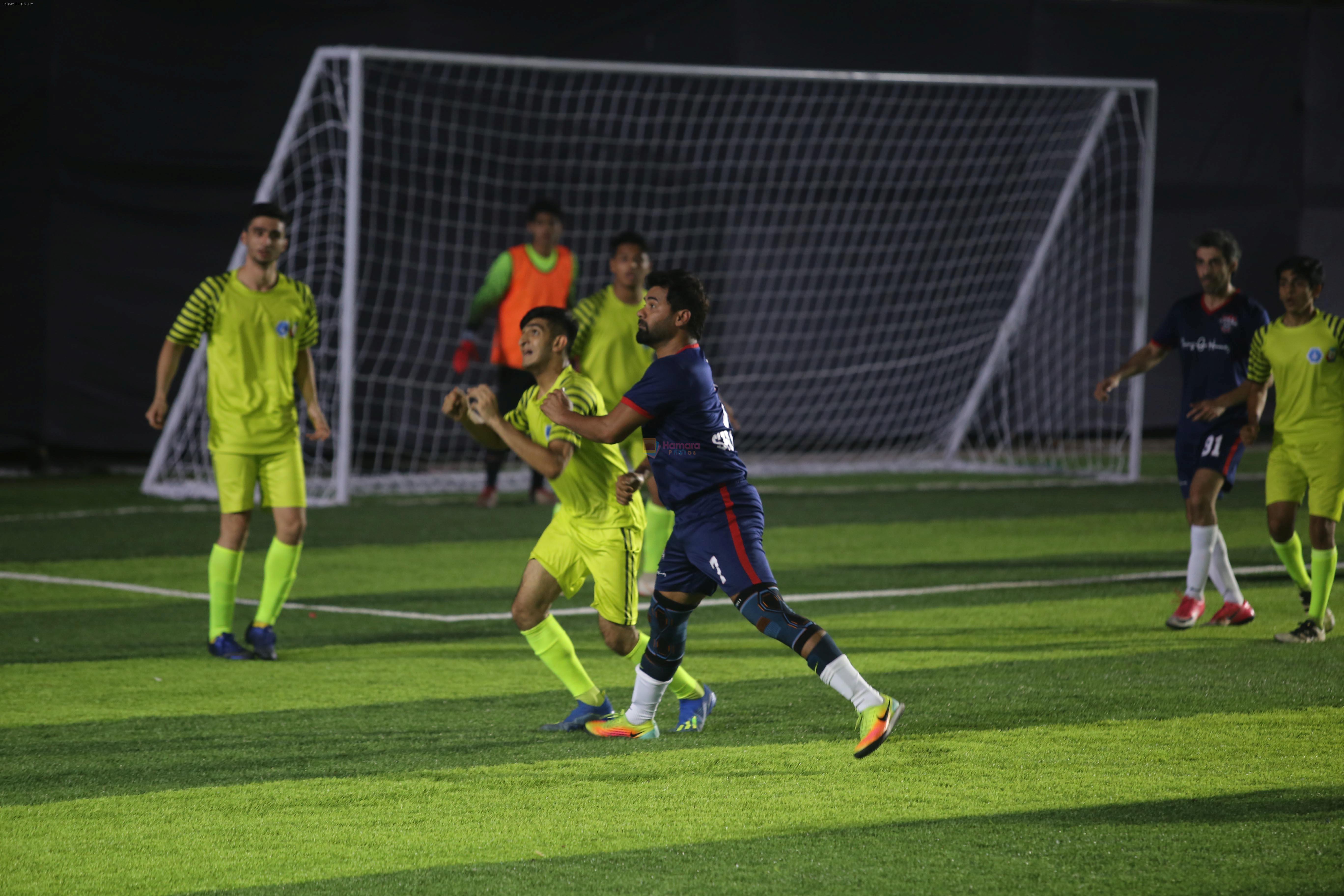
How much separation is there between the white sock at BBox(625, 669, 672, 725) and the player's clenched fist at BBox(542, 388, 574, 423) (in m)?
0.86

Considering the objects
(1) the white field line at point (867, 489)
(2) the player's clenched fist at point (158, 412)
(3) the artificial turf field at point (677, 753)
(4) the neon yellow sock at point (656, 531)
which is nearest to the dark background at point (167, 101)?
(1) the white field line at point (867, 489)

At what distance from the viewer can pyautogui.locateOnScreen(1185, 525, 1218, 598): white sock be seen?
7254mm

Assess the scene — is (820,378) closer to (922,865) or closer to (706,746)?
(706,746)

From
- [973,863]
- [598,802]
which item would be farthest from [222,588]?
[973,863]

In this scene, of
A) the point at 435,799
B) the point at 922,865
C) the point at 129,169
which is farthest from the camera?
the point at 129,169

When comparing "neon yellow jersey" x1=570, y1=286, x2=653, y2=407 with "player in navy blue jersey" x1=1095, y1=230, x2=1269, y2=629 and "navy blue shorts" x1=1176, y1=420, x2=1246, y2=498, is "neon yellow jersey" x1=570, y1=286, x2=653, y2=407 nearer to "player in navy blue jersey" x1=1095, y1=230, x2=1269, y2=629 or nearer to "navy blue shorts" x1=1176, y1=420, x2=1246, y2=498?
"player in navy blue jersey" x1=1095, y1=230, x2=1269, y2=629

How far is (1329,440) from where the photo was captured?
688 cm

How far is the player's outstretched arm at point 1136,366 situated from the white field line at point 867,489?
557 cm

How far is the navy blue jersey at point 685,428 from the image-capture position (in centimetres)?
484

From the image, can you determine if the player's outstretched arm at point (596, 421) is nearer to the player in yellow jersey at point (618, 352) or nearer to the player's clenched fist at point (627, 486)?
the player's clenched fist at point (627, 486)

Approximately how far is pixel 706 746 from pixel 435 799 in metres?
0.97

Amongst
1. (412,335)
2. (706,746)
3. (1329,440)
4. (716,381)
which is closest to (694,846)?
(706,746)

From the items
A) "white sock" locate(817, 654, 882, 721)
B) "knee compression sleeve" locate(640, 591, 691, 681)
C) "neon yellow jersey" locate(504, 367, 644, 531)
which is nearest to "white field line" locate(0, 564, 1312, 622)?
"neon yellow jersey" locate(504, 367, 644, 531)

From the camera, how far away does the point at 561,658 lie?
5293 mm
